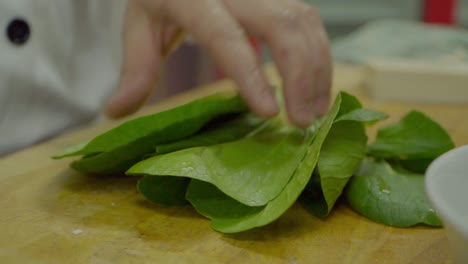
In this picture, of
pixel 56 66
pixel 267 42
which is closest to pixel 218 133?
pixel 267 42

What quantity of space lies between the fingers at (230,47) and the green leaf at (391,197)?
0.15 metres

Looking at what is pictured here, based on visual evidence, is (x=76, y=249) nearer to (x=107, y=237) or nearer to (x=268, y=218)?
(x=107, y=237)

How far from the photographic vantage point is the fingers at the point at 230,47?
2.50ft

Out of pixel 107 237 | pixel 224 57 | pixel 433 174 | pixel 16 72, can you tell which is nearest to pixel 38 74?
pixel 16 72

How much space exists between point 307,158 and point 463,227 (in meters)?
0.22

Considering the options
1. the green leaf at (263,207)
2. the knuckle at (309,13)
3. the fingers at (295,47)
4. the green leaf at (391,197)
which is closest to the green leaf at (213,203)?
the green leaf at (263,207)

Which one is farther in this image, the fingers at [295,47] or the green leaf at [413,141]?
the fingers at [295,47]

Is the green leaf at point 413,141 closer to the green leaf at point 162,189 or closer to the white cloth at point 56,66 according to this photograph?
the green leaf at point 162,189

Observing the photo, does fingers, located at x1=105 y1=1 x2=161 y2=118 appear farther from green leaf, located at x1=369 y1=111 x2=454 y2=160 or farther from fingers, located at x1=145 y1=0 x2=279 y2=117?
green leaf, located at x1=369 y1=111 x2=454 y2=160

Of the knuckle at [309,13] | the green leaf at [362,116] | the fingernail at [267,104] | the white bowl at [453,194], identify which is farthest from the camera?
the knuckle at [309,13]

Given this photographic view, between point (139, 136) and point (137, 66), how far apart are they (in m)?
0.33

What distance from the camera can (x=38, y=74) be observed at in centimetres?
96

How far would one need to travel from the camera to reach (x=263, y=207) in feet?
1.93

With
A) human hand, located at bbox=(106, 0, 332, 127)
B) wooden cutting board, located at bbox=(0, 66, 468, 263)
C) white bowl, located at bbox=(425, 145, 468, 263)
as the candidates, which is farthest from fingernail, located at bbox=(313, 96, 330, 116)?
white bowl, located at bbox=(425, 145, 468, 263)
